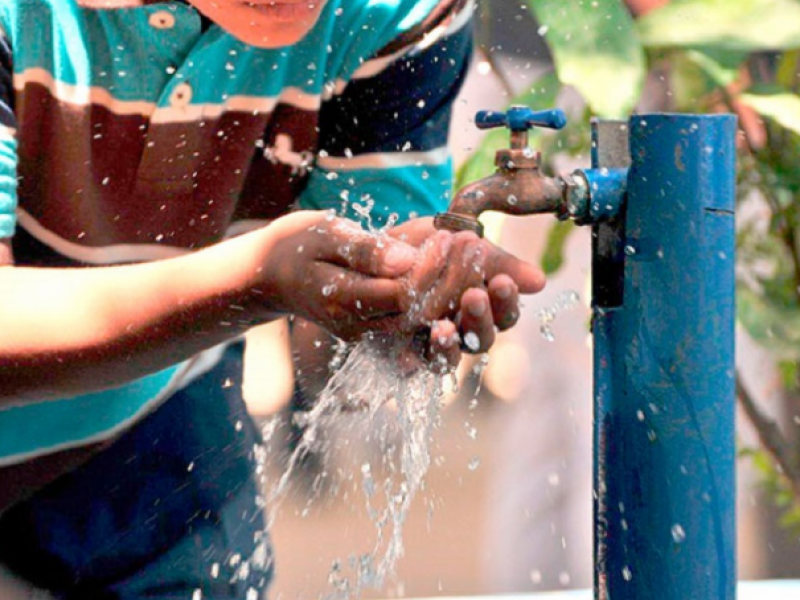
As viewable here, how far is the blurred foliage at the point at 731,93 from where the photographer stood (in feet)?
6.62

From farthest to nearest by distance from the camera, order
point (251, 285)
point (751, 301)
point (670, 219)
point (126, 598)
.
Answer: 1. point (751, 301)
2. point (126, 598)
3. point (251, 285)
4. point (670, 219)

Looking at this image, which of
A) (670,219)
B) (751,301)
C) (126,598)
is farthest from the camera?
(751,301)

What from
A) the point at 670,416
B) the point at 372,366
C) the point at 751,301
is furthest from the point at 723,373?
the point at 751,301

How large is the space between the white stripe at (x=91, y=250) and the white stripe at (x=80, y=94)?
0.13m

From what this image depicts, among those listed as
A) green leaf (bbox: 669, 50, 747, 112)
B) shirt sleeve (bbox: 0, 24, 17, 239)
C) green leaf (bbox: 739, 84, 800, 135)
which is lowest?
shirt sleeve (bbox: 0, 24, 17, 239)

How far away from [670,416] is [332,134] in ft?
1.92

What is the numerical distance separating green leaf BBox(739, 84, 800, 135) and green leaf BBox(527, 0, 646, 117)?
0.78 feet

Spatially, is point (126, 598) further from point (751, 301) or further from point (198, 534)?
point (751, 301)

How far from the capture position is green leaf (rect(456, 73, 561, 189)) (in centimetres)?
213

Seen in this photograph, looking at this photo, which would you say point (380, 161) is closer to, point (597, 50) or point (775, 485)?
point (597, 50)

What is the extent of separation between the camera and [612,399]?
0.92 metres

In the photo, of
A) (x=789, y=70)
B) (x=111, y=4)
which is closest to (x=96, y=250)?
(x=111, y=4)

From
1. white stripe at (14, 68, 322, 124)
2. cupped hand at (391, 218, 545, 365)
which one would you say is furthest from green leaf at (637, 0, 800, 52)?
cupped hand at (391, 218, 545, 365)

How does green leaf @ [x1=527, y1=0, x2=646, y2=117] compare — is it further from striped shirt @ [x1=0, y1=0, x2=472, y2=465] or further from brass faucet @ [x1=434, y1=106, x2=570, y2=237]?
brass faucet @ [x1=434, y1=106, x2=570, y2=237]
